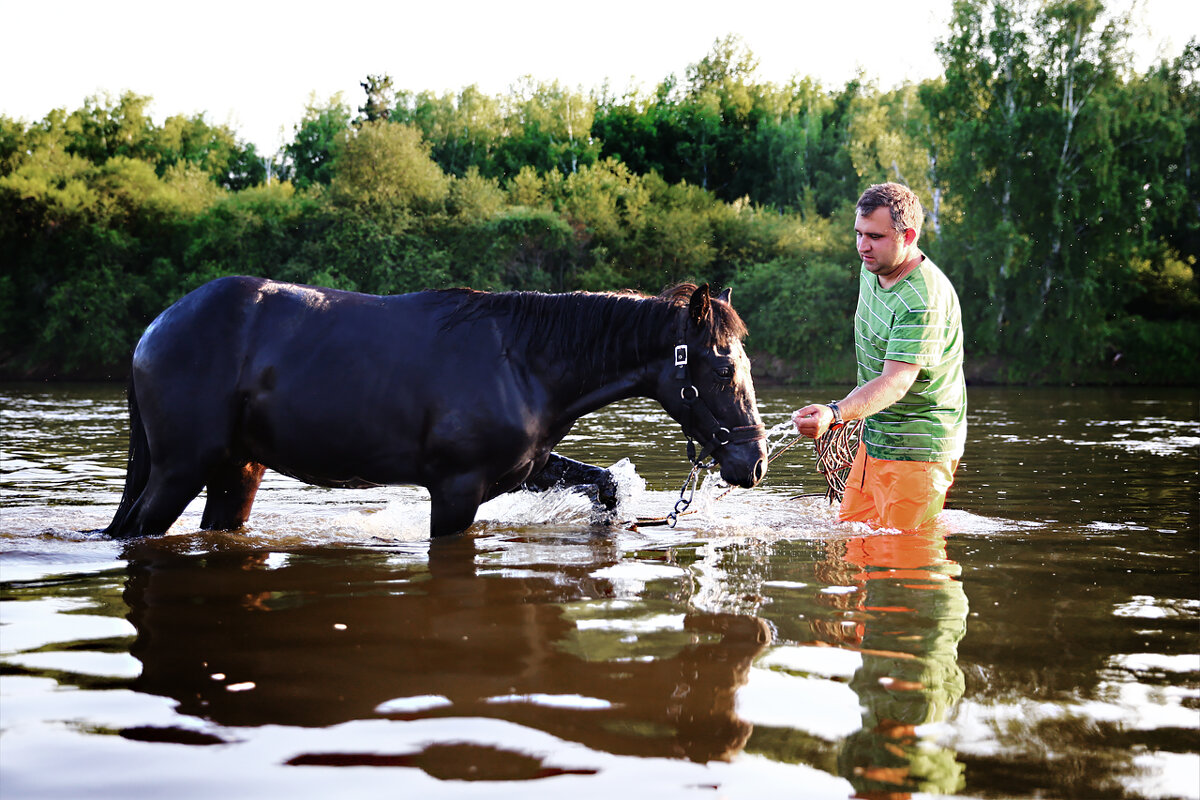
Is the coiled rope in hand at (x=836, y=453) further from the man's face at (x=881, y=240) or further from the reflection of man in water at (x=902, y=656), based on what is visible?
the man's face at (x=881, y=240)

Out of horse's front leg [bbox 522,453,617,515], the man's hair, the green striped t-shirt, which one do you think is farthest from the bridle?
horse's front leg [bbox 522,453,617,515]

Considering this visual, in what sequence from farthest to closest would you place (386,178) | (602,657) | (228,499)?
(386,178), (228,499), (602,657)

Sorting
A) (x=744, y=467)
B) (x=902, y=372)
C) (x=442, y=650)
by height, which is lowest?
(x=442, y=650)

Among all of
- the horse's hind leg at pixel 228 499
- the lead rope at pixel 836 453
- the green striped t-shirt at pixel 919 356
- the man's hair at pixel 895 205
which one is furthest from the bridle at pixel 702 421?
the horse's hind leg at pixel 228 499

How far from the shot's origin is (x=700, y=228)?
53125mm

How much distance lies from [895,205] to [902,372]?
3.01 ft

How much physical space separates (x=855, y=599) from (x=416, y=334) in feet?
10.2

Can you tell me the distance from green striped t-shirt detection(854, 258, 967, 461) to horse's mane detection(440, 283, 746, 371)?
81 centimetres

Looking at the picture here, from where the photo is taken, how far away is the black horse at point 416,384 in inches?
243

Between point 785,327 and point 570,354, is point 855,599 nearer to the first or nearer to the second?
point 570,354

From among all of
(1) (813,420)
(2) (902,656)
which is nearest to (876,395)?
(1) (813,420)

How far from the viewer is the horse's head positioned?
607cm

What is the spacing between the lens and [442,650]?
13.2 feet

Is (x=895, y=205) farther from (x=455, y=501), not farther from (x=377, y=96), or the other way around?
(x=377, y=96)
